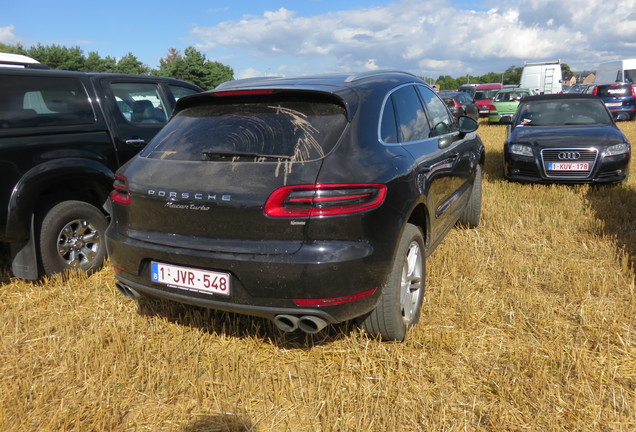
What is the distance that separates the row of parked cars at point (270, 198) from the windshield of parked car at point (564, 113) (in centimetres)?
531

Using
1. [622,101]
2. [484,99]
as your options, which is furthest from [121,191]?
[484,99]

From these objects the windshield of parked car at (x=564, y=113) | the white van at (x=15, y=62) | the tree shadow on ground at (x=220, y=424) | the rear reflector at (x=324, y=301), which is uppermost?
the white van at (x=15, y=62)

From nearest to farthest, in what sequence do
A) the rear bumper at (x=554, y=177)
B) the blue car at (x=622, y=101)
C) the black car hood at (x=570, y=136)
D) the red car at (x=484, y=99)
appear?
the rear bumper at (x=554, y=177)
the black car hood at (x=570, y=136)
the blue car at (x=622, y=101)
the red car at (x=484, y=99)

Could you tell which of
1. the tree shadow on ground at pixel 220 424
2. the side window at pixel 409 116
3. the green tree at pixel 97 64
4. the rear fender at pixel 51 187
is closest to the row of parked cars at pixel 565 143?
the side window at pixel 409 116

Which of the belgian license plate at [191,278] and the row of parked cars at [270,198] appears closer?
the row of parked cars at [270,198]

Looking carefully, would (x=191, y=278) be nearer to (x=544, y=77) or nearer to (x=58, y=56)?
(x=544, y=77)

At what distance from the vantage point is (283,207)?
2.46m

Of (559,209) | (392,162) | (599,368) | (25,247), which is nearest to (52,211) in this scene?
(25,247)

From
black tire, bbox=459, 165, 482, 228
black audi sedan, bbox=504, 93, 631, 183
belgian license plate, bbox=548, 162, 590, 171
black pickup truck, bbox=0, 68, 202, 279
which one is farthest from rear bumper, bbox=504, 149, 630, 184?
black pickup truck, bbox=0, 68, 202, 279

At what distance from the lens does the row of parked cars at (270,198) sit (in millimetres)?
2463

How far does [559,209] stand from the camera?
6219 millimetres

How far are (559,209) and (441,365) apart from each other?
165 inches

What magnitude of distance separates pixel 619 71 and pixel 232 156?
2983cm

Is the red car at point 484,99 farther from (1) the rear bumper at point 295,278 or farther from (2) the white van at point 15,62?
(1) the rear bumper at point 295,278
